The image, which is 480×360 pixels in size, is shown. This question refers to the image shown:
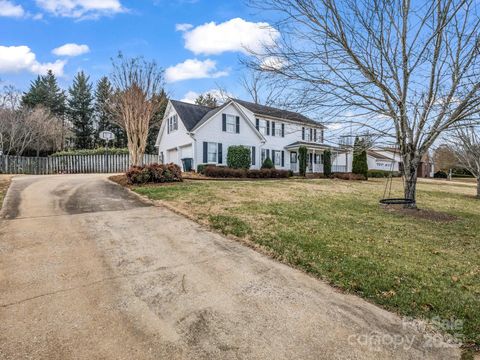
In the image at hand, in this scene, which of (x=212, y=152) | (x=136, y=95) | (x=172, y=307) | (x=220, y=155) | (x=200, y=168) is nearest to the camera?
(x=172, y=307)

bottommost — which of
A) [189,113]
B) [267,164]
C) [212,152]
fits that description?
[267,164]

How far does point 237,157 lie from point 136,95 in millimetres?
8263

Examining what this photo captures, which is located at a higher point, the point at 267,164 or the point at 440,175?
the point at 267,164

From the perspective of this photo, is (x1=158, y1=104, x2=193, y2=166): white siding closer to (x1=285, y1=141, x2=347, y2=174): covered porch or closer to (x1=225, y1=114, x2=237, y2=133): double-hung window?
(x1=225, y1=114, x2=237, y2=133): double-hung window

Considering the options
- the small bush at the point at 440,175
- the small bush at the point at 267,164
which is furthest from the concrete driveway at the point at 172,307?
the small bush at the point at 440,175

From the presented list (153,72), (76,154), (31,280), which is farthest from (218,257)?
(76,154)

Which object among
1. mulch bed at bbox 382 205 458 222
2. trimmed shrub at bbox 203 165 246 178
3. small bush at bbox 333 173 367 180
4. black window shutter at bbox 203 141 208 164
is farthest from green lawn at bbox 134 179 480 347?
small bush at bbox 333 173 367 180

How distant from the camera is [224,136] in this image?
2167cm

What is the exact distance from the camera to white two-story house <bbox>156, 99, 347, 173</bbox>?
20656mm

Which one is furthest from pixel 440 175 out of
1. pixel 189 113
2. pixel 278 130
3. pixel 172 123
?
pixel 172 123

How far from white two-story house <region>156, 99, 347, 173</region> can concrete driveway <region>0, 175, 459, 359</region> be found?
15.2m

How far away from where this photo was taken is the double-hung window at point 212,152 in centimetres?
2086

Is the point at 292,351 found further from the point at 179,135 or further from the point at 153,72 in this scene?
the point at 179,135

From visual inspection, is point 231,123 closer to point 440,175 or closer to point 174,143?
point 174,143
